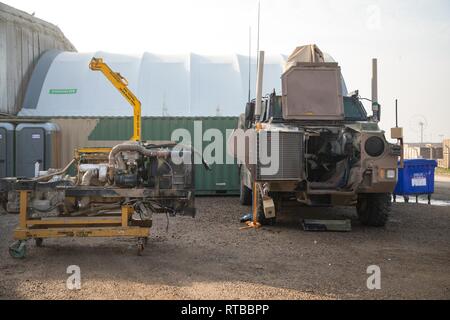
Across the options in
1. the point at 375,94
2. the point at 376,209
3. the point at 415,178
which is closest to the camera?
the point at 376,209

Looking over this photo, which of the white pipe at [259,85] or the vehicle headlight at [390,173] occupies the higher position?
the white pipe at [259,85]

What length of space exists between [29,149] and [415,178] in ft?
30.4

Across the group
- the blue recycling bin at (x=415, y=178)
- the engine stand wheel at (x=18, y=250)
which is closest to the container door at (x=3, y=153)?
the engine stand wheel at (x=18, y=250)

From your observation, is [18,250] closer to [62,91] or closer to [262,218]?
[262,218]

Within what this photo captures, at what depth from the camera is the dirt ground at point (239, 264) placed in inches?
161

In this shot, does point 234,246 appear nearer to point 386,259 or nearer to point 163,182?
point 163,182

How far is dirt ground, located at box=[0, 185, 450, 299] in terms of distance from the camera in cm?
409

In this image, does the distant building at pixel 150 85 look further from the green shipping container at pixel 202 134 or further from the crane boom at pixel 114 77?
the crane boom at pixel 114 77

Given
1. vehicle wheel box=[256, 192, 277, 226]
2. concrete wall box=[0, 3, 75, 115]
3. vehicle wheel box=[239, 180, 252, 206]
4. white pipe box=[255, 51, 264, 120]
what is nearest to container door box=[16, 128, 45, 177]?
concrete wall box=[0, 3, 75, 115]

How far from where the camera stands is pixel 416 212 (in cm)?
939

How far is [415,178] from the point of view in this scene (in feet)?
35.5

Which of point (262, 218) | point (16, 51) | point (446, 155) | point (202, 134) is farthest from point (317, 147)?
point (446, 155)

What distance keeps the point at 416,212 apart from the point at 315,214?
2165 mm

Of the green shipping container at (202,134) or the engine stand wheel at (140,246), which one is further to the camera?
the green shipping container at (202,134)
